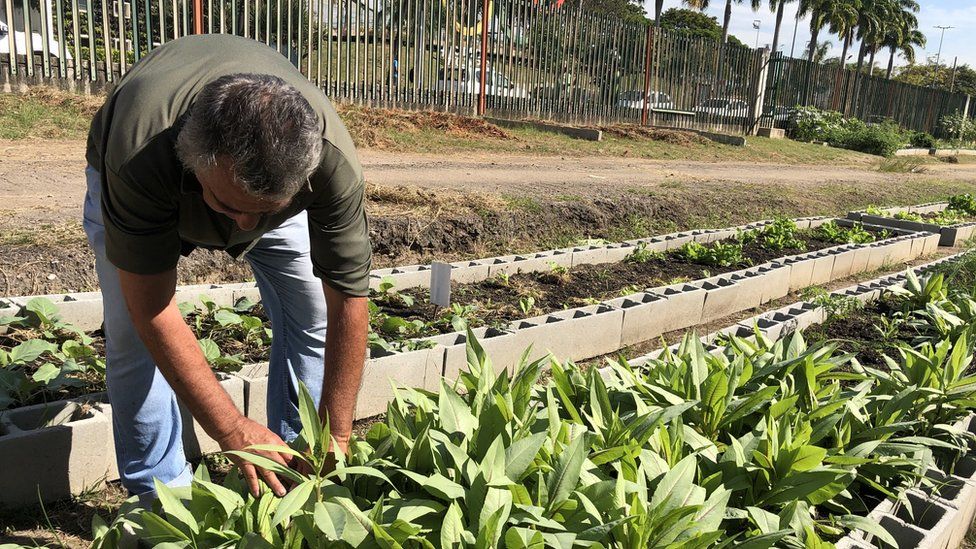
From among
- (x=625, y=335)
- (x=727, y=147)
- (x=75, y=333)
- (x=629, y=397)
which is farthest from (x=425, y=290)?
(x=727, y=147)

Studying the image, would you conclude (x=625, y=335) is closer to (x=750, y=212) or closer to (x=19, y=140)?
(x=750, y=212)

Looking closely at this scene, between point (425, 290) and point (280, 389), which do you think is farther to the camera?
point (425, 290)

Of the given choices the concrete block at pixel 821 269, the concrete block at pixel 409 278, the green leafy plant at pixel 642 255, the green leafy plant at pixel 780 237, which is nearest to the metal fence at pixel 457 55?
the concrete block at pixel 409 278

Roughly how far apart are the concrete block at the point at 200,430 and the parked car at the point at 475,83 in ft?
35.9

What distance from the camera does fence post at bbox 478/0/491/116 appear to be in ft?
43.6

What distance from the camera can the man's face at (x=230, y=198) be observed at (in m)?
1.52

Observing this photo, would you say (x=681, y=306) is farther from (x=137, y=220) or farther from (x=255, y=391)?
(x=137, y=220)

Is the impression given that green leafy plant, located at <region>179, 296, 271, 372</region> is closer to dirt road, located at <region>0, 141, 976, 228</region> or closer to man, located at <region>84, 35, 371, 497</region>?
man, located at <region>84, 35, 371, 497</region>

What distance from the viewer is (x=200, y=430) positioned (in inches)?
114

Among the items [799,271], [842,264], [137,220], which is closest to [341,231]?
[137,220]

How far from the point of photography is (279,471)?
5.86 feet

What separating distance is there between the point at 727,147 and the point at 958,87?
245 feet

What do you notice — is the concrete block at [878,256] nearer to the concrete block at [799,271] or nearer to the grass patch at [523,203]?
the concrete block at [799,271]

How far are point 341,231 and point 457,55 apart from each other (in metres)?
12.0
